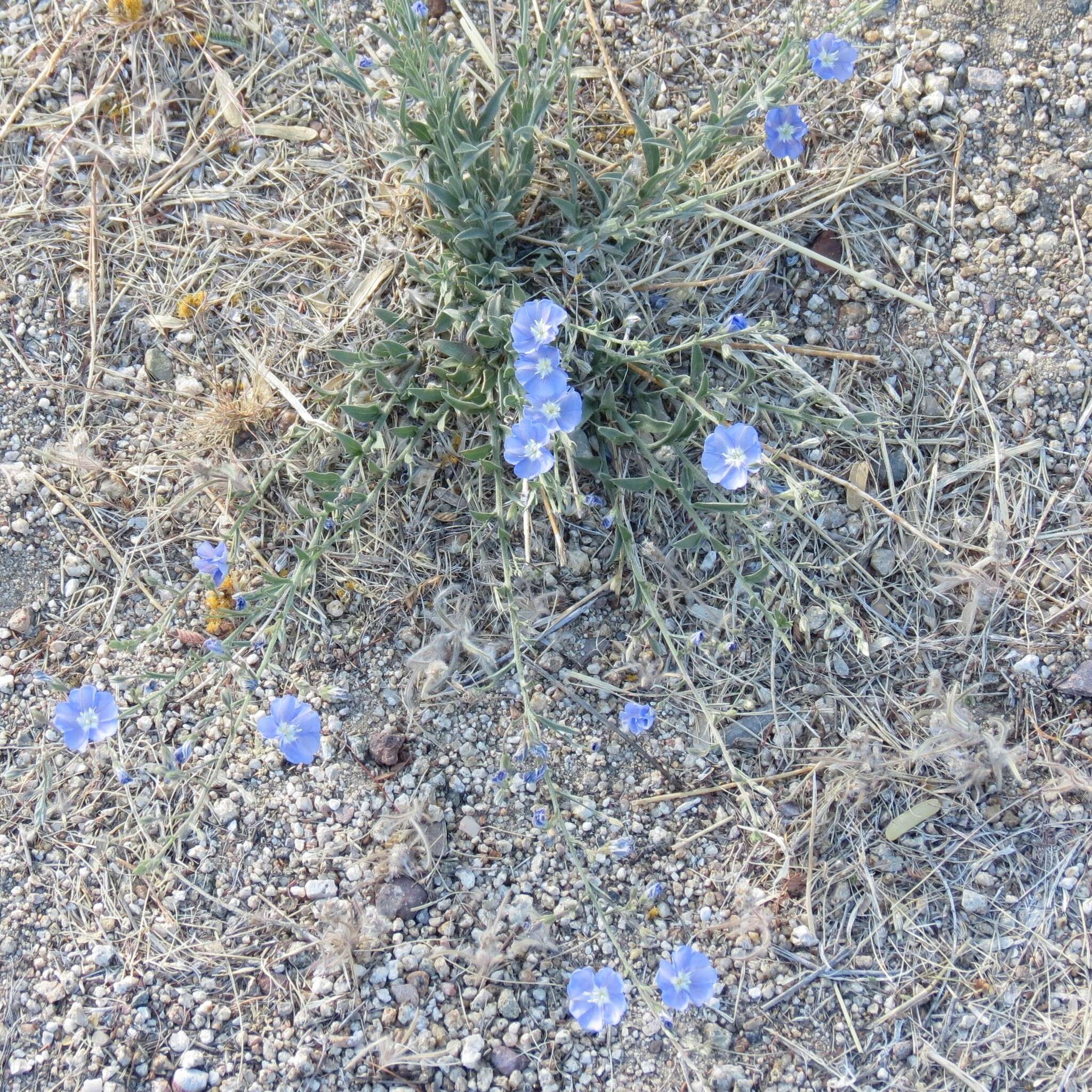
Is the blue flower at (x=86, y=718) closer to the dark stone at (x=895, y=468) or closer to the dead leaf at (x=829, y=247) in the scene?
the dark stone at (x=895, y=468)

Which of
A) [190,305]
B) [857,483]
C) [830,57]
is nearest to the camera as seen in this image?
[830,57]

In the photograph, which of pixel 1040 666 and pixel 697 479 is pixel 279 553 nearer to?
pixel 697 479

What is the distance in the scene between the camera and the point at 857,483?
3.11 meters

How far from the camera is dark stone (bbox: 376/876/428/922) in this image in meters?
2.83

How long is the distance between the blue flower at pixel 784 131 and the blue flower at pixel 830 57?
0.40 ft

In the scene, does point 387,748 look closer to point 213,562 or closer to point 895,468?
point 213,562

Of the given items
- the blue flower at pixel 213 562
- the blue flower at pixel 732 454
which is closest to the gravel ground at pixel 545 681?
the blue flower at pixel 213 562

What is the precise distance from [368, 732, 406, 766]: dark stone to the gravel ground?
0.5 inches

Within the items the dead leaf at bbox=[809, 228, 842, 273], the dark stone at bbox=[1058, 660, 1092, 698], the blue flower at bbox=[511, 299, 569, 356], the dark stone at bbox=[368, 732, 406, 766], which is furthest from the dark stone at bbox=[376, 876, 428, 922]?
the dead leaf at bbox=[809, 228, 842, 273]

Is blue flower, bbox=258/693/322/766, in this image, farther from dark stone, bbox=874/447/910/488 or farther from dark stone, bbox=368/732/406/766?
dark stone, bbox=874/447/910/488

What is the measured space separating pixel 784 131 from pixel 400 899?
2.53 meters

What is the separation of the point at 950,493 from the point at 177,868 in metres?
2.67

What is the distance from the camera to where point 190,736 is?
2.46 m

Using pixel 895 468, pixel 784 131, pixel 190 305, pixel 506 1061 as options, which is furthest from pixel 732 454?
pixel 190 305
